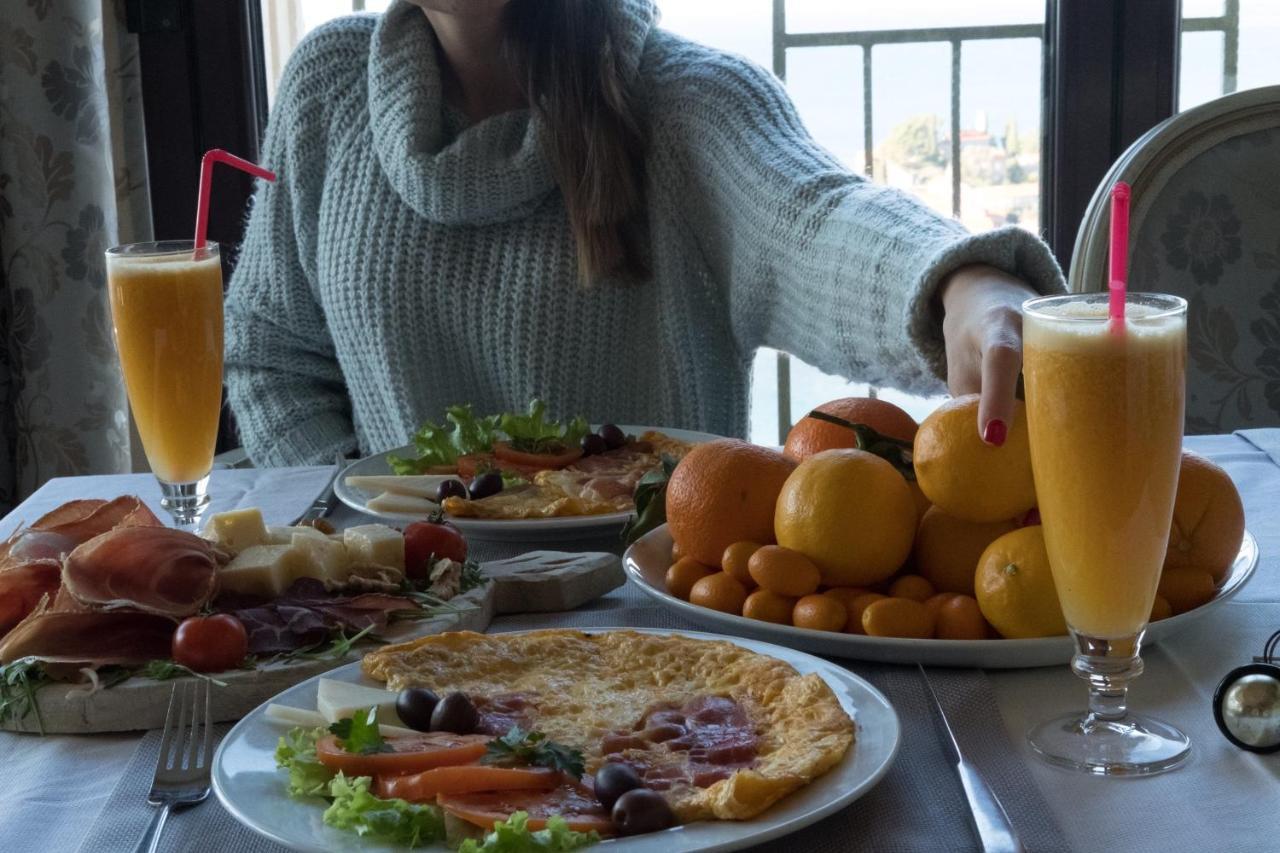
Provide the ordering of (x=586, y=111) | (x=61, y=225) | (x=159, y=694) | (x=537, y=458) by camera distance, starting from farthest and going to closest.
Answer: (x=61, y=225)
(x=586, y=111)
(x=537, y=458)
(x=159, y=694)

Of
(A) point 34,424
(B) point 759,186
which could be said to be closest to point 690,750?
(B) point 759,186

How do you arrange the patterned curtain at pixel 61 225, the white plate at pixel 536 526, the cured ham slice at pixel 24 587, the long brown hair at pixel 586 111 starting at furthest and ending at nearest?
1. the patterned curtain at pixel 61 225
2. the long brown hair at pixel 586 111
3. the white plate at pixel 536 526
4. the cured ham slice at pixel 24 587

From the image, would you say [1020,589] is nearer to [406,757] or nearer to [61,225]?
[406,757]

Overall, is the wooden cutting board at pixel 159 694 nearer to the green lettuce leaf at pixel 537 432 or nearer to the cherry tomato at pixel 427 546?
the cherry tomato at pixel 427 546

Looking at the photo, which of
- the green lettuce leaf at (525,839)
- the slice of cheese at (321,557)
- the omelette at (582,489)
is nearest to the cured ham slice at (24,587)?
the slice of cheese at (321,557)

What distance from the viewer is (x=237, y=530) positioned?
1.03 metres

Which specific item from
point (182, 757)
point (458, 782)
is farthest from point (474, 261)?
point (458, 782)

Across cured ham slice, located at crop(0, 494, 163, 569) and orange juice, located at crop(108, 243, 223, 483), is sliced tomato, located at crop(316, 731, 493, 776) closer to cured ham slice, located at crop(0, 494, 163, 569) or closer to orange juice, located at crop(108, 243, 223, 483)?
cured ham slice, located at crop(0, 494, 163, 569)

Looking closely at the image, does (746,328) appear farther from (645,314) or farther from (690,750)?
(690,750)

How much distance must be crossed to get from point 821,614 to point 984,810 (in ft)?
0.78

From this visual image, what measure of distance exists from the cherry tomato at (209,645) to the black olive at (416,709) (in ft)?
0.59

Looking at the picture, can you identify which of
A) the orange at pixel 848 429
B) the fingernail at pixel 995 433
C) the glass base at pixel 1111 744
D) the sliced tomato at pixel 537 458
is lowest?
the glass base at pixel 1111 744

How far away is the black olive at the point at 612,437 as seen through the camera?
4.85 ft

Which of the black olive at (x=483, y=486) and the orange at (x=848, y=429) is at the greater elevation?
the orange at (x=848, y=429)
